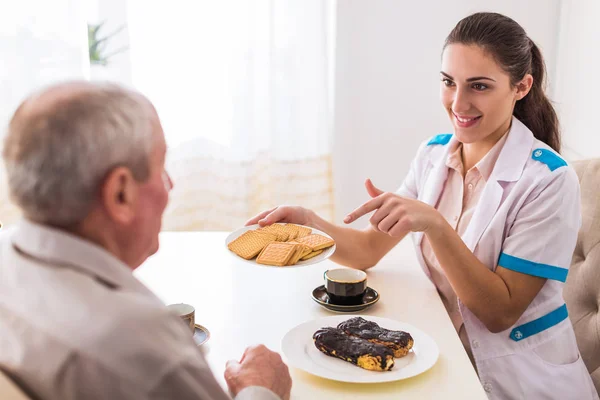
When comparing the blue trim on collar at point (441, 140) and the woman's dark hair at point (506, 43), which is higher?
the woman's dark hair at point (506, 43)

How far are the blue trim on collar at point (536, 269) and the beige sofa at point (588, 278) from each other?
170mm

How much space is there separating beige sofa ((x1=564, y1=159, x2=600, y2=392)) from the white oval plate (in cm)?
61

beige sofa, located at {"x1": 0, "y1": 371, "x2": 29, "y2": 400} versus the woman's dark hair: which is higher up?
the woman's dark hair

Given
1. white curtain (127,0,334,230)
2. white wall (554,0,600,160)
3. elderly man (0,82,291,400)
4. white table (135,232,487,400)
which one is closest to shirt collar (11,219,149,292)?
elderly man (0,82,291,400)

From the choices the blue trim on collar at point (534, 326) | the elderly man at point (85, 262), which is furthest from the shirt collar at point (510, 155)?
the elderly man at point (85, 262)

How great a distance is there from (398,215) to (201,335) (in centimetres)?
52

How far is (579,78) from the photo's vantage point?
8.66 ft

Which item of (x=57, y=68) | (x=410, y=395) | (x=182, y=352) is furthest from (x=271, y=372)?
(x=57, y=68)

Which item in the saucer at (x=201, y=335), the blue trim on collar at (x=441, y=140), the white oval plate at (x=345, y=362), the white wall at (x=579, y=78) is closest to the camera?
the white oval plate at (x=345, y=362)

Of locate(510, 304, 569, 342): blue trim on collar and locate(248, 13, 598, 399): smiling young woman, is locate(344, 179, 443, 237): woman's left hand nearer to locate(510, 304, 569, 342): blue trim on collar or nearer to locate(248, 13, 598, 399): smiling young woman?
locate(248, 13, 598, 399): smiling young woman

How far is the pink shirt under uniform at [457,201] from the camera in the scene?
1755 mm

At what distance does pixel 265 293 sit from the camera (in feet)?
5.24

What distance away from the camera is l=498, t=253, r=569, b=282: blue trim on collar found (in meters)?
1.57

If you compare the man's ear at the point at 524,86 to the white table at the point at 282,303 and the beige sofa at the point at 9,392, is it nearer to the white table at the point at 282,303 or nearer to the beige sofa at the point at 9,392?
the white table at the point at 282,303
